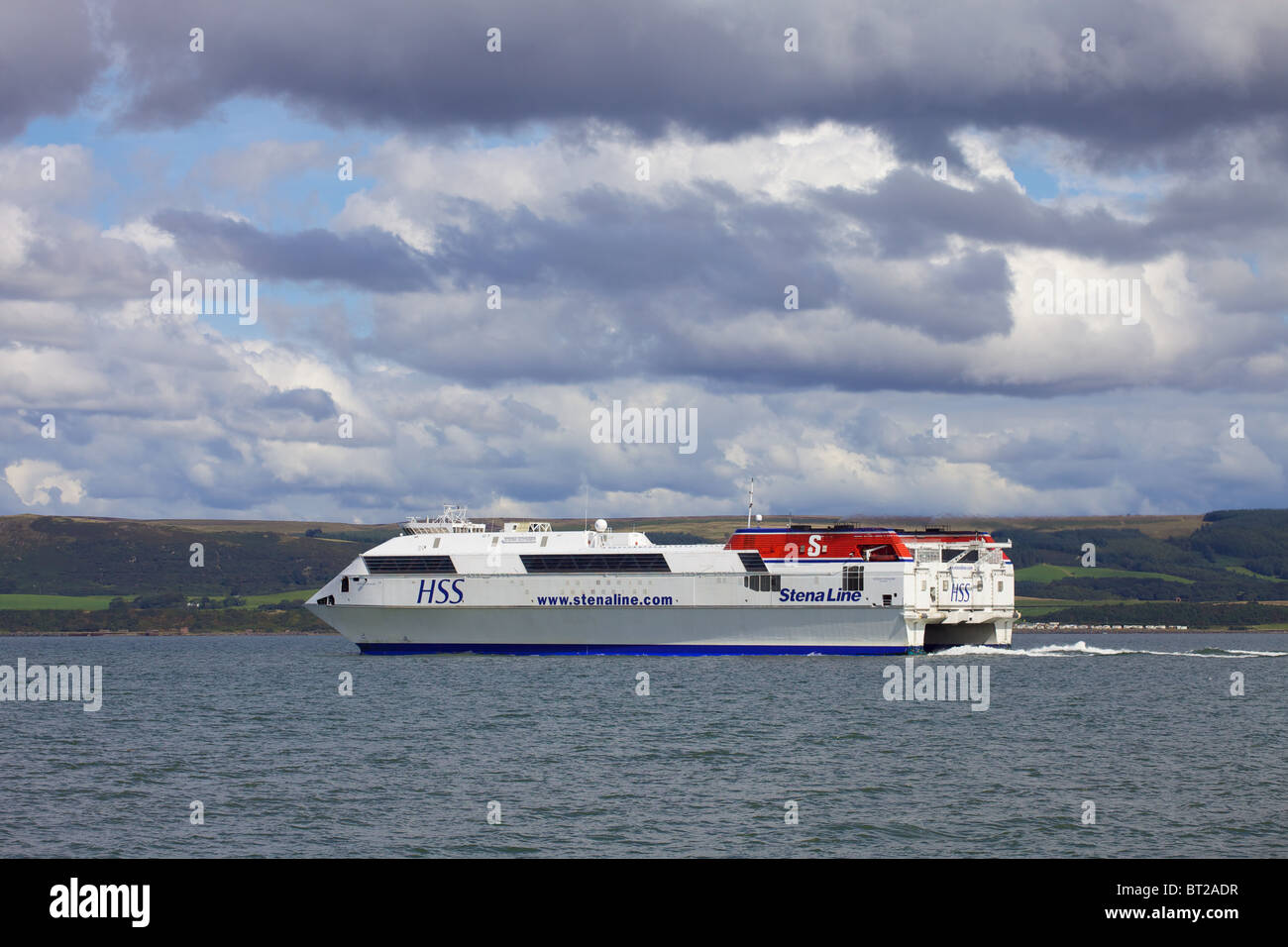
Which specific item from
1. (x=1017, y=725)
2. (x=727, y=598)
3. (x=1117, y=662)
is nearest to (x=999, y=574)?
(x=1117, y=662)

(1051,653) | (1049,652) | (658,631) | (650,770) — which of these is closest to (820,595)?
(658,631)

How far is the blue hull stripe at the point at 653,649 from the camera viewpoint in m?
72.8

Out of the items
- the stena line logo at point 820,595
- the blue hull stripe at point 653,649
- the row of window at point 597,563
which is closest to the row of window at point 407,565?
the blue hull stripe at point 653,649

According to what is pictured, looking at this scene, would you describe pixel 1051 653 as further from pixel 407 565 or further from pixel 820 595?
pixel 407 565

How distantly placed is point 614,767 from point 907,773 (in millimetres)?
7203

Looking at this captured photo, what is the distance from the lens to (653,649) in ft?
242

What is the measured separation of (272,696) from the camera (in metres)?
56.9

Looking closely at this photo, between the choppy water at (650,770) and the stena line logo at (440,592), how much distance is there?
13.5m
